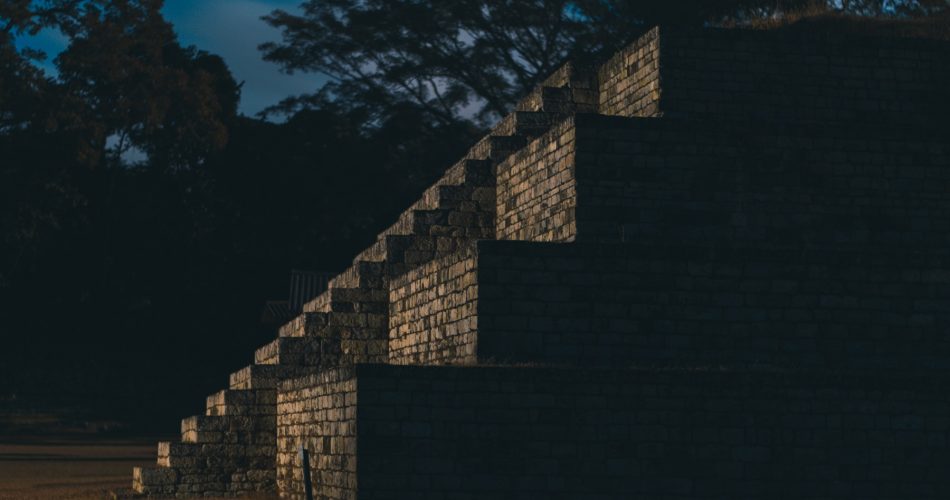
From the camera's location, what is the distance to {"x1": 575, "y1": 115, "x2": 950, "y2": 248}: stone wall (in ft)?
51.6

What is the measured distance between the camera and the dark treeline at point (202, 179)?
37344 millimetres

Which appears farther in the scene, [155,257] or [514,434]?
[155,257]

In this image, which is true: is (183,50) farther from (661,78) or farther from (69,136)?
(661,78)

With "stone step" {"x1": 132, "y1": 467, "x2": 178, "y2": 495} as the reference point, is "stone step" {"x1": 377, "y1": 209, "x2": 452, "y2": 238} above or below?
above

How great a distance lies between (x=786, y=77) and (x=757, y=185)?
1806 mm

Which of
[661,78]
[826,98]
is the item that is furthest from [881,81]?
[661,78]

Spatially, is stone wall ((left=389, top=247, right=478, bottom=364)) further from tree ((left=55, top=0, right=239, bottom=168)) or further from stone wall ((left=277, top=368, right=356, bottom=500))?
tree ((left=55, top=0, right=239, bottom=168))

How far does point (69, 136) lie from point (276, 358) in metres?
20.1

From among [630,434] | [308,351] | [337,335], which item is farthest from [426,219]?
[630,434]

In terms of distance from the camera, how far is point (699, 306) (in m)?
14.7

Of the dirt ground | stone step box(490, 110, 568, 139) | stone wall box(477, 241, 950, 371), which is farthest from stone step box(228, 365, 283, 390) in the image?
stone wall box(477, 241, 950, 371)

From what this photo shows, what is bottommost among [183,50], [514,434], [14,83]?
[514,434]

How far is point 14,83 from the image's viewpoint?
34.1 meters

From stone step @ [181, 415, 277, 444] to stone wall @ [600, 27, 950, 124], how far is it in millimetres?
5534
